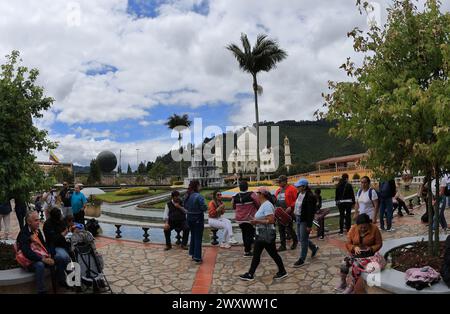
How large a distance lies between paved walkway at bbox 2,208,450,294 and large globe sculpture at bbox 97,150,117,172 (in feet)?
212

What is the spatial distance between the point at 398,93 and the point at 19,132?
648 cm

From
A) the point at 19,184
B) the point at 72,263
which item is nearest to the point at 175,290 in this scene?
the point at 72,263

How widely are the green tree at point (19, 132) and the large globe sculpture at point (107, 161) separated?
6662 cm

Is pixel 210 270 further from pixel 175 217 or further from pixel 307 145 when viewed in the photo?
pixel 307 145

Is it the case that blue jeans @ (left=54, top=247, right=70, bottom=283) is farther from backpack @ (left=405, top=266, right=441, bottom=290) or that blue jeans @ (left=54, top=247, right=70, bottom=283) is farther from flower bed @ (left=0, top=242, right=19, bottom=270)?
backpack @ (left=405, top=266, right=441, bottom=290)

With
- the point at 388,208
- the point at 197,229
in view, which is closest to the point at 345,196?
the point at 388,208

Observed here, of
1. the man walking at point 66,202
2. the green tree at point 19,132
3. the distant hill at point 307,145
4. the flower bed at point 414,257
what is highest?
the distant hill at point 307,145

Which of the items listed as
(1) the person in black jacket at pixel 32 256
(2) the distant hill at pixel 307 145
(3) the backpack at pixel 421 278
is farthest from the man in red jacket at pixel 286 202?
(2) the distant hill at pixel 307 145

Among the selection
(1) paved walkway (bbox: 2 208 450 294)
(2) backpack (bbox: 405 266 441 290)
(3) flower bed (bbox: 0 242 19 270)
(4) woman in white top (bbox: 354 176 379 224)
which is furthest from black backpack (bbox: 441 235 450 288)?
(3) flower bed (bbox: 0 242 19 270)

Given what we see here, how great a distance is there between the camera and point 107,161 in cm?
7044

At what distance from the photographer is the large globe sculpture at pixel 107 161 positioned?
70062 millimetres

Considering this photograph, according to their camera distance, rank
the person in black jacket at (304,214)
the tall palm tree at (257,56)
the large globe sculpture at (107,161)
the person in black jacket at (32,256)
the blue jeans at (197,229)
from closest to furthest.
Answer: the person in black jacket at (32,256) → the person in black jacket at (304,214) → the blue jeans at (197,229) → the tall palm tree at (257,56) → the large globe sculpture at (107,161)

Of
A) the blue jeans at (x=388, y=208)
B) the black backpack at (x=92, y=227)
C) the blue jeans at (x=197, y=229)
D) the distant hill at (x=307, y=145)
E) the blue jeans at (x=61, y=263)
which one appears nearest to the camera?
the blue jeans at (x=61, y=263)

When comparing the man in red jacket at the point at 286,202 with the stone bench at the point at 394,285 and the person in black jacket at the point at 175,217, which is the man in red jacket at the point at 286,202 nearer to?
the person in black jacket at the point at 175,217
